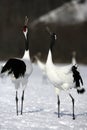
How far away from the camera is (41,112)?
1055cm

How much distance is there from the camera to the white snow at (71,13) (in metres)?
49.2

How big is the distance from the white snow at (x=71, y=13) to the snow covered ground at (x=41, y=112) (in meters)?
34.2

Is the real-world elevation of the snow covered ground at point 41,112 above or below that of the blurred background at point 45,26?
below

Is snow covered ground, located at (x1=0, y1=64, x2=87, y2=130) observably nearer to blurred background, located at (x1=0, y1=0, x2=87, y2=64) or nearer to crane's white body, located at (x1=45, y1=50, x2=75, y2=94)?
crane's white body, located at (x1=45, y1=50, x2=75, y2=94)

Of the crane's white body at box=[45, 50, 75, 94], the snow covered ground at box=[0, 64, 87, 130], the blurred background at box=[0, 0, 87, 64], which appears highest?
the blurred background at box=[0, 0, 87, 64]

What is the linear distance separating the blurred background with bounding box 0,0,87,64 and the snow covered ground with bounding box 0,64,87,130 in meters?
22.3

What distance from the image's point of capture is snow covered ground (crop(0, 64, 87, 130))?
29.6ft

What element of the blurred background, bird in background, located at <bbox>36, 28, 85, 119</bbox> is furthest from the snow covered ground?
the blurred background

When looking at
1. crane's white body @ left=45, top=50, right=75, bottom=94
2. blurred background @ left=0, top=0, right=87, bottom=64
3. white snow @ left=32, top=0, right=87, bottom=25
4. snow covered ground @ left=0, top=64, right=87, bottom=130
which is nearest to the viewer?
snow covered ground @ left=0, top=64, right=87, bottom=130

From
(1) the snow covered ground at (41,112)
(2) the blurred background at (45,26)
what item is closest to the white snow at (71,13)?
(2) the blurred background at (45,26)

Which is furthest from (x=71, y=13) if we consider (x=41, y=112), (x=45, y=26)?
(x=41, y=112)

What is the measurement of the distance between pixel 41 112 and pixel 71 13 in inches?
1594

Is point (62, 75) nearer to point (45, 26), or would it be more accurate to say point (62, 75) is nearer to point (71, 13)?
point (45, 26)

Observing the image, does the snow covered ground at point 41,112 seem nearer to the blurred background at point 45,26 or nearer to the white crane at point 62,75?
the white crane at point 62,75
